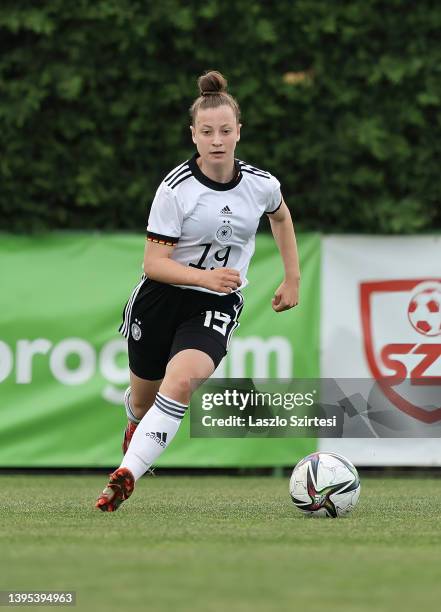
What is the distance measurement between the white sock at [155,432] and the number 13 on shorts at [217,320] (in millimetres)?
473

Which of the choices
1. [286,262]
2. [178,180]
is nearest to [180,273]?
[178,180]

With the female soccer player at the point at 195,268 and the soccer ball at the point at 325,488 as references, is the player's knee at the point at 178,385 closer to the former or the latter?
the female soccer player at the point at 195,268

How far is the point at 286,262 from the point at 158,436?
1.30 m

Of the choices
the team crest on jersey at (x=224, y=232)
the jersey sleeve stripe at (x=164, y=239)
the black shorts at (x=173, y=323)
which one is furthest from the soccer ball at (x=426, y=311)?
the jersey sleeve stripe at (x=164, y=239)

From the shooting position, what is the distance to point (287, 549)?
4.84 m

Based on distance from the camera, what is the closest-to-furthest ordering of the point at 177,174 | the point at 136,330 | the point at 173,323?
1. the point at 177,174
2. the point at 173,323
3. the point at 136,330

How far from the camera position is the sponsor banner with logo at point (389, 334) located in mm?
9547

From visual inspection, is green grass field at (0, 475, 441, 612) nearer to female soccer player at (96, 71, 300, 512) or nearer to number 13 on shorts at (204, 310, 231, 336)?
female soccer player at (96, 71, 300, 512)

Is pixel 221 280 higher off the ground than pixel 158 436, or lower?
higher

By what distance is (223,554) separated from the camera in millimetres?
4641

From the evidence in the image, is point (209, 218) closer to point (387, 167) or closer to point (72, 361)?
point (72, 361)

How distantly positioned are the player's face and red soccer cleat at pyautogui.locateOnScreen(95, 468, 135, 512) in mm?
1556

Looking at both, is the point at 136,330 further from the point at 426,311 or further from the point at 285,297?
the point at 426,311

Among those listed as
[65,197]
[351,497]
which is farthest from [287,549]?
[65,197]
